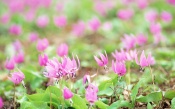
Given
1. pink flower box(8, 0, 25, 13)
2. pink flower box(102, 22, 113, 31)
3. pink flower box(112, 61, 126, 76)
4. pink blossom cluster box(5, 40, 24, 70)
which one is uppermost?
pink flower box(8, 0, 25, 13)

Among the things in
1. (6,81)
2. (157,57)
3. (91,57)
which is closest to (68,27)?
(91,57)

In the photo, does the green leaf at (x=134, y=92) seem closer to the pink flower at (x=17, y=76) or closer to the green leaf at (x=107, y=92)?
the green leaf at (x=107, y=92)

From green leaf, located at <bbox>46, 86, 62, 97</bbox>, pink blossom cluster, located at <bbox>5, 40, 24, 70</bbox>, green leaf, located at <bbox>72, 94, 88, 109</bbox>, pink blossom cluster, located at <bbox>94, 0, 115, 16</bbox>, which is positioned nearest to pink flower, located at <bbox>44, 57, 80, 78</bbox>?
green leaf, located at <bbox>72, 94, 88, 109</bbox>

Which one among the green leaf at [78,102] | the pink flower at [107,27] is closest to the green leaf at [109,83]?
the green leaf at [78,102]

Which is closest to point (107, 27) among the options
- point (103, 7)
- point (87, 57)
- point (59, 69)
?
point (103, 7)

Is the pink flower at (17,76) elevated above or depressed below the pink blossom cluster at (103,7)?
below

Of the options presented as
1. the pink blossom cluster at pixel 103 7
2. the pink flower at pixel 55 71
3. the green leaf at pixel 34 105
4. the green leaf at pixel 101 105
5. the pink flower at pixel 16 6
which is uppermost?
the pink flower at pixel 16 6

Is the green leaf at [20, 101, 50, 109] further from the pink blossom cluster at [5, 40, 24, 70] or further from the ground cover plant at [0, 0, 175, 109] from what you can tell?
the pink blossom cluster at [5, 40, 24, 70]
